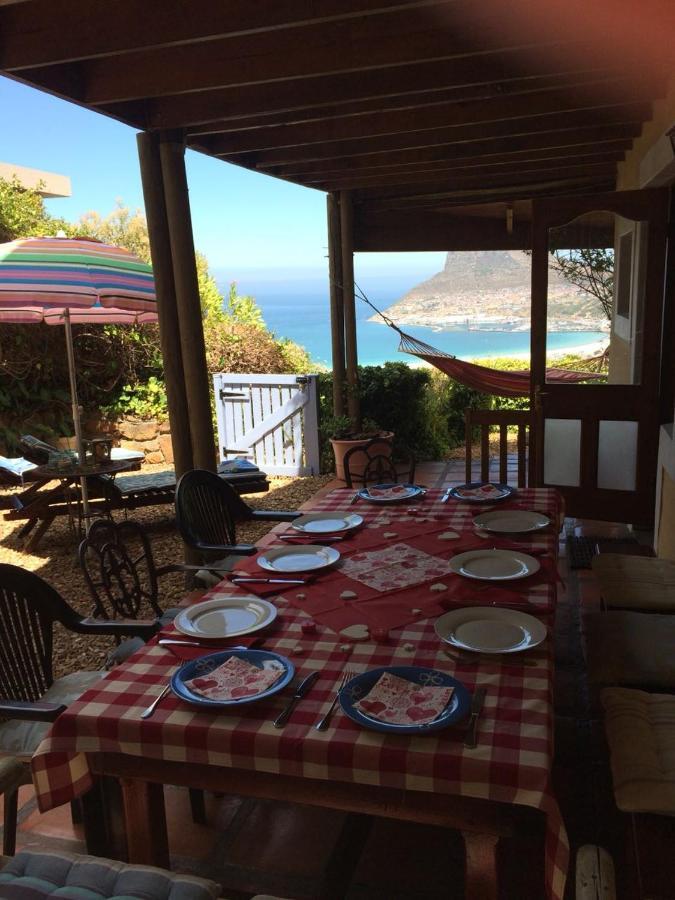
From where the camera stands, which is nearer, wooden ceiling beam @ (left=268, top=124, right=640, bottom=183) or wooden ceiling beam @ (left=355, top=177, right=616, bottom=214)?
wooden ceiling beam @ (left=268, top=124, right=640, bottom=183)

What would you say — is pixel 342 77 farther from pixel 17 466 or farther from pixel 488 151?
pixel 17 466

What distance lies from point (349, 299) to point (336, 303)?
0.13 meters

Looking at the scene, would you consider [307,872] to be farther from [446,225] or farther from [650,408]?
[446,225]

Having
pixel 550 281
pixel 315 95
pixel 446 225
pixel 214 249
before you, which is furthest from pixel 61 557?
pixel 214 249

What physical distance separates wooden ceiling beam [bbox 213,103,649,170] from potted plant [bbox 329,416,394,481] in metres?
1.99

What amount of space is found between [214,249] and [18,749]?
177 ft

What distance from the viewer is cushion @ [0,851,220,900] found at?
1.12m

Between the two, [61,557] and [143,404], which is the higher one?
[143,404]

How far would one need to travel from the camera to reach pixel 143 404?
6938 mm

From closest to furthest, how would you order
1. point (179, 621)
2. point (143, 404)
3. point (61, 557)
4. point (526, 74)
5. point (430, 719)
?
1. point (430, 719)
2. point (179, 621)
3. point (526, 74)
4. point (61, 557)
5. point (143, 404)

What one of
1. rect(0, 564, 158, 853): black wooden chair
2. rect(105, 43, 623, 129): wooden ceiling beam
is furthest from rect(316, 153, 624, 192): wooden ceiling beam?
rect(0, 564, 158, 853): black wooden chair

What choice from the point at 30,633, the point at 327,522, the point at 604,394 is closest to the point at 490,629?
the point at 327,522

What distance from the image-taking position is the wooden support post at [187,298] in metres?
3.28

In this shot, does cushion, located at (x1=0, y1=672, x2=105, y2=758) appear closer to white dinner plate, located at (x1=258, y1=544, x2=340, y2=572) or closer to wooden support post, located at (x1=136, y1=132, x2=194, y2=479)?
white dinner plate, located at (x1=258, y1=544, x2=340, y2=572)
